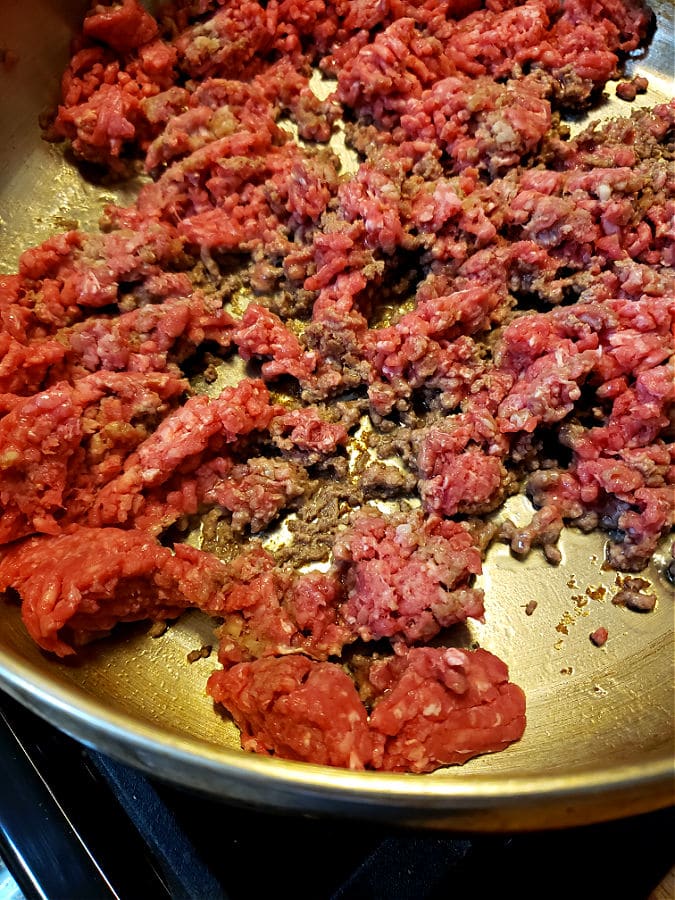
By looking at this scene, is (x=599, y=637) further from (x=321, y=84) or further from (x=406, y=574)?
(x=321, y=84)

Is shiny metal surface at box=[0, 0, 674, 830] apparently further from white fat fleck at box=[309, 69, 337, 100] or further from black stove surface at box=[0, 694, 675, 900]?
white fat fleck at box=[309, 69, 337, 100]

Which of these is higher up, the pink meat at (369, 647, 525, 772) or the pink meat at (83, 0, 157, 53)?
the pink meat at (83, 0, 157, 53)

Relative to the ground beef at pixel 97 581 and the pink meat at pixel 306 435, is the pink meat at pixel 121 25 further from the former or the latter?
the ground beef at pixel 97 581

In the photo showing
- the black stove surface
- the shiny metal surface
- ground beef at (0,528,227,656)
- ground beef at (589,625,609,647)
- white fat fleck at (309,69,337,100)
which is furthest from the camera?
white fat fleck at (309,69,337,100)

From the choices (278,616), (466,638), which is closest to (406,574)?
(466,638)

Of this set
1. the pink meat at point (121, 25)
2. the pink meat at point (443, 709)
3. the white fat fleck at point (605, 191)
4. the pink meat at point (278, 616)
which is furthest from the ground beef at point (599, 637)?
the pink meat at point (121, 25)

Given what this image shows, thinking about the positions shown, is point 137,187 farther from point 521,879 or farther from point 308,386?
point 521,879

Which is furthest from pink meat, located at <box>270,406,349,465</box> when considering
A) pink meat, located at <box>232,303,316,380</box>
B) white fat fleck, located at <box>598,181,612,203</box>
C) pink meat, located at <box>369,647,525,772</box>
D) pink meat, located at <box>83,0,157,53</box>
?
pink meat, located at <box>83,0,157,53</box>
